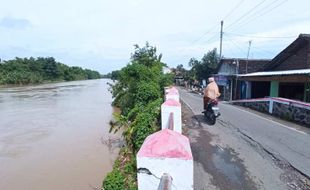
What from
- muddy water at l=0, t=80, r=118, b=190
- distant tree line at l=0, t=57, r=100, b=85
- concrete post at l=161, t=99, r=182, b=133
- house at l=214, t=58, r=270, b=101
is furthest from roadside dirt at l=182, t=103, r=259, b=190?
distant tree line at l=0, t=57, r=100, b=85

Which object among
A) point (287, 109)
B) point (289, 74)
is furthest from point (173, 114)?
point (289, 74)

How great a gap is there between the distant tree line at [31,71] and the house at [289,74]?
5574 centimetres

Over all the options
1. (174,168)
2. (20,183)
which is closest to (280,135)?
(174,168)

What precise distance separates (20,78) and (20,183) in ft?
203

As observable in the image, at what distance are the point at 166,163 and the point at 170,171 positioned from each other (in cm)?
7

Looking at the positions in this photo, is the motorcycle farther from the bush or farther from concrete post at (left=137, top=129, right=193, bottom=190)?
concrete post at (left=137, top=129, right=193, bottom=190)

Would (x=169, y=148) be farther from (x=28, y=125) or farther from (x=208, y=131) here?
(x=28, y=125)

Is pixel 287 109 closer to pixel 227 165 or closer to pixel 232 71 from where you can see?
pixel 227 165

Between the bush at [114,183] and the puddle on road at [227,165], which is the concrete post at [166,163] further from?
the bush at [114,183]

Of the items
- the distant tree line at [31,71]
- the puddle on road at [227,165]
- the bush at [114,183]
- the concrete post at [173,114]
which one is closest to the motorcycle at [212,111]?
the puddle on road at [227,165]

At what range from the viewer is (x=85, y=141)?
39.7 ft

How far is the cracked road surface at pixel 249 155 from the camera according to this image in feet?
15.3

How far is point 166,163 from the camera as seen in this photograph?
74.2 inches

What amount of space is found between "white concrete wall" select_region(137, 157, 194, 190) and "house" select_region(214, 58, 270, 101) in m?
22.7
